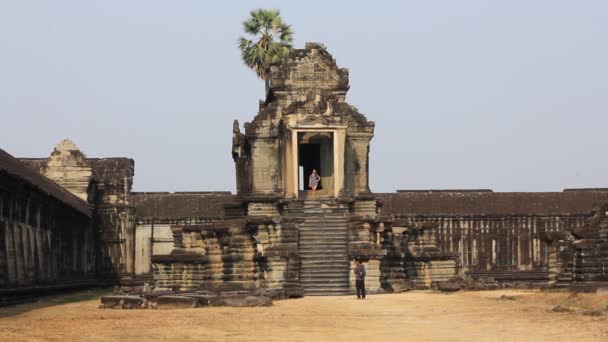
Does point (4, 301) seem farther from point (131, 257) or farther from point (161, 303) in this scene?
point (131, 257)

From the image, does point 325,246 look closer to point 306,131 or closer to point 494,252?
point 306,131

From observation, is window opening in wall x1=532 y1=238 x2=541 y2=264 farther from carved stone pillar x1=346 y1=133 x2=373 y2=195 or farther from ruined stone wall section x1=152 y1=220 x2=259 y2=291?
ruined stone wall section x1=152 y1=220 x2=259 y2=291

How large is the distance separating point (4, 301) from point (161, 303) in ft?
19.9

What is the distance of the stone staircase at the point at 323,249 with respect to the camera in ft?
121

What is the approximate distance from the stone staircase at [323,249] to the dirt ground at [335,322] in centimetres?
388

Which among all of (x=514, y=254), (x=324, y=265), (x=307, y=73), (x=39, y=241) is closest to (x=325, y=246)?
(x=324, y=265)

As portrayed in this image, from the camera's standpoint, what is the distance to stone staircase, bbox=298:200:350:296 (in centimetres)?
3681

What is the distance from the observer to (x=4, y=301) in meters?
33.6

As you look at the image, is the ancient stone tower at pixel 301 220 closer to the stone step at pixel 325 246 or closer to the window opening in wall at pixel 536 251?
the stone step at pixel 325 246

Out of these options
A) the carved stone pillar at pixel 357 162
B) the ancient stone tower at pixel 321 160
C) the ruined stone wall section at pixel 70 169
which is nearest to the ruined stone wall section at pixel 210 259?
the ancient stone tower at pixel 321 160

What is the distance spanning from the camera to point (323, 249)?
1502 inches

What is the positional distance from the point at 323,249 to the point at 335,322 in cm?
1409

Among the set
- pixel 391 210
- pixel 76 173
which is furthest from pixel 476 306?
pixel 76 173

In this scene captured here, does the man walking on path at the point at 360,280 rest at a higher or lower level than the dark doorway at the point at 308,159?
lower
